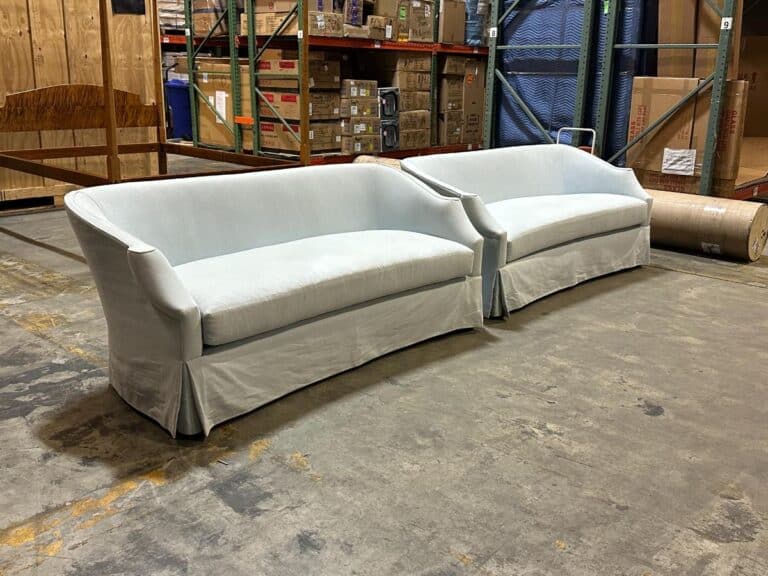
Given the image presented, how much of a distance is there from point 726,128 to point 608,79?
1.07 metres

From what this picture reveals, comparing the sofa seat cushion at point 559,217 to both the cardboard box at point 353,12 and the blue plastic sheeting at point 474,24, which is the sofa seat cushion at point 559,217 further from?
the blue plastic sheeting at point 474,24

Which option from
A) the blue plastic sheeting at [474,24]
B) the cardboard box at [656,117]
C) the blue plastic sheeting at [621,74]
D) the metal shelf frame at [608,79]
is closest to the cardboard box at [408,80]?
the blue plastic sheeting at [474,24]

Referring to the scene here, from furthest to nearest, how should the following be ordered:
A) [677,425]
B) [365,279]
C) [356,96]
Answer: [356,96], [365,279], [677,425]

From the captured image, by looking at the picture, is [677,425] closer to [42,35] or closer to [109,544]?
[109,544]

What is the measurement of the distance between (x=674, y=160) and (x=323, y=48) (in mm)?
3580

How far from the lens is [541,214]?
390 centimetres

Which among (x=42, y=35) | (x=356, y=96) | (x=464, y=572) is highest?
(x=42, y=35)

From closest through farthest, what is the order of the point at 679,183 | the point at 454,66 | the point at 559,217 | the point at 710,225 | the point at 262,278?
the point at 262,278 < the point at 559,217 < the point at 710,225 < the point at 679,183 < the point at 454,66

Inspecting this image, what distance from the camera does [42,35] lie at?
19.4 feet

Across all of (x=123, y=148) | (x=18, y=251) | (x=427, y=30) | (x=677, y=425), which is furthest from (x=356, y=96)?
(x=677, y=425)

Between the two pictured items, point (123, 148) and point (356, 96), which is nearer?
point (123, 148)

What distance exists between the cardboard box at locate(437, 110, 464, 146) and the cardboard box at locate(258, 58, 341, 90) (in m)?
1.54

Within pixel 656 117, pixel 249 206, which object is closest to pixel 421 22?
pixel 656 117

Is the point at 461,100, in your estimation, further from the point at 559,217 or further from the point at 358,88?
the point at 559,217
